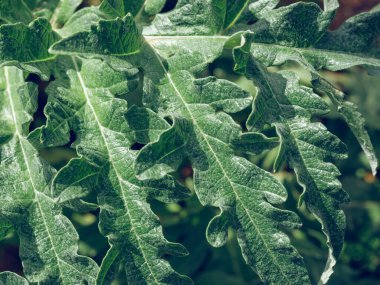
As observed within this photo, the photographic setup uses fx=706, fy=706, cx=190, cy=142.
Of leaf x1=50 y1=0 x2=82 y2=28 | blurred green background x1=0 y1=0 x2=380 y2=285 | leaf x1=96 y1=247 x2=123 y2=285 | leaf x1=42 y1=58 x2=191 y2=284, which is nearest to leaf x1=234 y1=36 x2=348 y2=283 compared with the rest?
leaf x1=42 y1=58 x2=191 y2=284

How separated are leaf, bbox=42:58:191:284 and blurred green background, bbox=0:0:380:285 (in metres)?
0.77

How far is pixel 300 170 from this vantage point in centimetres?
144

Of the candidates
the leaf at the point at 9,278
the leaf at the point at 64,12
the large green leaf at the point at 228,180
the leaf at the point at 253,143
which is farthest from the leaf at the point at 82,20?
the leaf at the point at 9,278

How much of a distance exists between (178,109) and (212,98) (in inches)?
2.9

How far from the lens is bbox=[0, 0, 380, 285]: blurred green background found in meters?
2.28

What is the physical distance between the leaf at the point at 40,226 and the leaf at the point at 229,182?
26 cm

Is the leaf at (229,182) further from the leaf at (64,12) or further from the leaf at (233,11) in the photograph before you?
the leaf at (64,12)

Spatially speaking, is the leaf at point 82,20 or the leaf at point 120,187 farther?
the leaf at point 82,20

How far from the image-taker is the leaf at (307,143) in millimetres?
1439

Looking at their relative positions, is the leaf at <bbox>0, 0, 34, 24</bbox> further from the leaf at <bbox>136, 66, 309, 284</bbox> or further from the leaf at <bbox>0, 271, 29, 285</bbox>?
the leaf at <bbox>0, 271, 29, 285</bbox>

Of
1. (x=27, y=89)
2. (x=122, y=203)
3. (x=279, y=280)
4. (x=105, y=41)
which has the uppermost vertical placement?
(x=105, y=41)

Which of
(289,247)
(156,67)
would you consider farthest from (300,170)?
(156,67)

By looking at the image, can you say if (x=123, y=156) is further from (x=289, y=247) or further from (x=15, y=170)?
(x=289, y=247)

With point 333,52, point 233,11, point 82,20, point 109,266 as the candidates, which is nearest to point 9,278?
point 109,266
